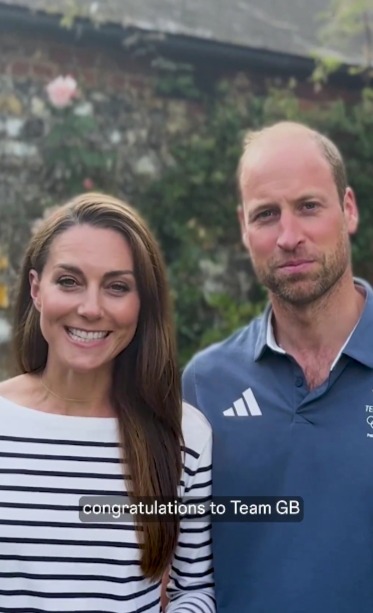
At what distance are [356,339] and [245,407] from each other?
13.6 inches

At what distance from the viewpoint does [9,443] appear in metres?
2.11

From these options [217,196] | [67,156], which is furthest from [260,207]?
[217,196]

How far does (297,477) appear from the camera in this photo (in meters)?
2.18

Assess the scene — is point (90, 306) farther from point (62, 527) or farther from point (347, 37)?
point (347, 37)

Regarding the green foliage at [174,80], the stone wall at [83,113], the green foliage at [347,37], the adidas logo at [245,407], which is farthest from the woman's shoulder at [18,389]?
the green foliage at [347,37]

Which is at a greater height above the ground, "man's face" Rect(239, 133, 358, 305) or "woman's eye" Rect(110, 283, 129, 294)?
"man's face" Rect(239, 133, 358, 305)

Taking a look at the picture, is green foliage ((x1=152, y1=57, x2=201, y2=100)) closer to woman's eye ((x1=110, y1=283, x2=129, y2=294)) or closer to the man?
the man

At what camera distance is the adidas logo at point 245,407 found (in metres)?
2.31

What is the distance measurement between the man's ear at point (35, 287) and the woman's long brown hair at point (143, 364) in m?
0.02

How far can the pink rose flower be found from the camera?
483 cm

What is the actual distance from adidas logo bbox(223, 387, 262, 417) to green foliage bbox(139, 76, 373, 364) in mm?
2596

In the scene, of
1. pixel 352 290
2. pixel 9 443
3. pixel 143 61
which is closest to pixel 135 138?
pixel 143 61

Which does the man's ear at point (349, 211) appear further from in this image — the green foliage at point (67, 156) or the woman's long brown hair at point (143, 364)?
the green foliage at point (67, 156)
